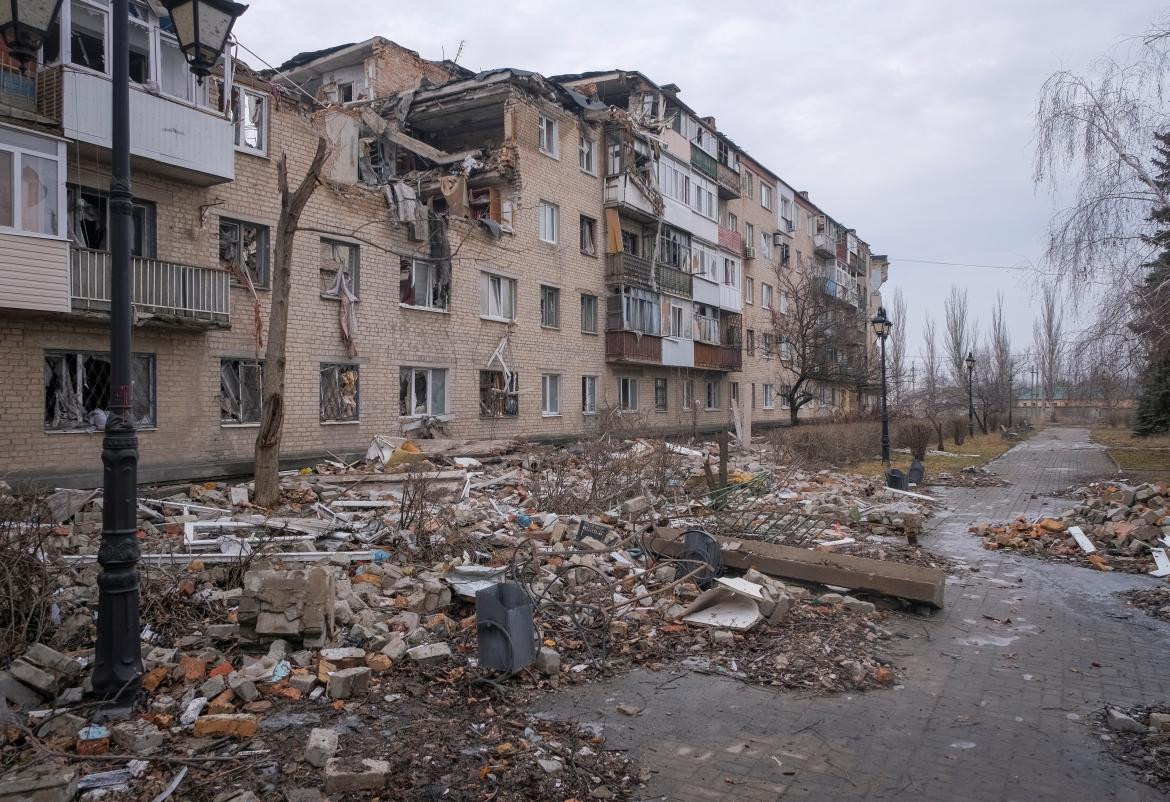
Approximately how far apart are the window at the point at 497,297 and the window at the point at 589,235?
4933mm

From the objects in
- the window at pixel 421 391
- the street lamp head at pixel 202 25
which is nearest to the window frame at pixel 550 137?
the window at pixel 421 391

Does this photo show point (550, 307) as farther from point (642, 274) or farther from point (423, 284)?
point (423, 284)

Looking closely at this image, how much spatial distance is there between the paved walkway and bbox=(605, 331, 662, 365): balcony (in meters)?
21.4

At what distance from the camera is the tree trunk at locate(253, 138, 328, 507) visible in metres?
11.3

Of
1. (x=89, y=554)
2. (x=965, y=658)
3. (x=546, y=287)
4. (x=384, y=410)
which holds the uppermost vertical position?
(x=546, y=287)

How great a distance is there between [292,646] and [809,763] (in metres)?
3.75

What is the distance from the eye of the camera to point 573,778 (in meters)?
3.97

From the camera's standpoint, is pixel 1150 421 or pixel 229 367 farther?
pixel 1150 421

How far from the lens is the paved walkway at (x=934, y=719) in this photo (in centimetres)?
398

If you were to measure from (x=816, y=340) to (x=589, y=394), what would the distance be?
12.5 meters

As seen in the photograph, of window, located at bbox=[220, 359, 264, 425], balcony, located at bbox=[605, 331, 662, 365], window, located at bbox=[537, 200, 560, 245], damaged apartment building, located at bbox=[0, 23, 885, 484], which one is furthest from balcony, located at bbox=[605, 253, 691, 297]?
window, located at bbox=[220, 359, 264, 425]

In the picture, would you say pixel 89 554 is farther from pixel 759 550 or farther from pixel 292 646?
pixel 759 550

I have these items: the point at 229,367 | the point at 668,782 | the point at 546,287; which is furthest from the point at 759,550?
the point at 546,287

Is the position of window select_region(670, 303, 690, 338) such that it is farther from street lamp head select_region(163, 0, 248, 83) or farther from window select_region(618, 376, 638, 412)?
street lamp head select_region(163, 0, 248, 83)
